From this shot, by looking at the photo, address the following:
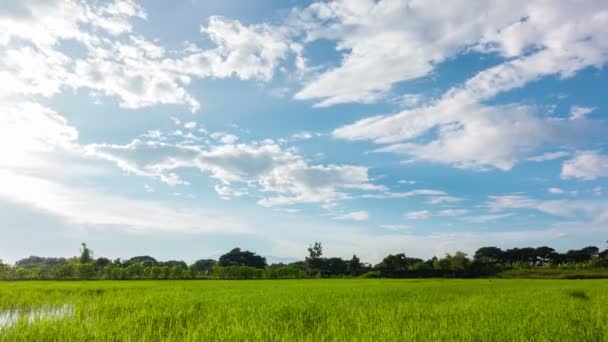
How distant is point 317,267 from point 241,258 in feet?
59.7

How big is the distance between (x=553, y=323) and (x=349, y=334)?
337 cm

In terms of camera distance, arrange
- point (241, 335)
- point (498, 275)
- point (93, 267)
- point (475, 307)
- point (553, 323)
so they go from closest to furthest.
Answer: point (241, 335) < point (553, 323) < point (475, 307) < point (93, 267) < point (498, 275)

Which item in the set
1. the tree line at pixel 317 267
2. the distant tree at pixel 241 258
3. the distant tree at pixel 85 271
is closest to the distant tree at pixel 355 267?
the tree line at pixel 317 267

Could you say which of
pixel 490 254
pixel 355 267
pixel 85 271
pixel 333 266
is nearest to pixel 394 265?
pixel 355 267

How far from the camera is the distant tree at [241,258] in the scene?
80188 millimetres

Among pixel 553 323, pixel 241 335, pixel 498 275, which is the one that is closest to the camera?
pixel 241 335

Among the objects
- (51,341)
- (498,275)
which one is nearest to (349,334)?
(51,341)

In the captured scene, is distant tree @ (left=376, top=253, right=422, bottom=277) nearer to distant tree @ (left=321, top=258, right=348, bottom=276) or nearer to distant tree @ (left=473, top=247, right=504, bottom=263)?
distant tree @ (left=321, top=258, right=348, bottom=276)

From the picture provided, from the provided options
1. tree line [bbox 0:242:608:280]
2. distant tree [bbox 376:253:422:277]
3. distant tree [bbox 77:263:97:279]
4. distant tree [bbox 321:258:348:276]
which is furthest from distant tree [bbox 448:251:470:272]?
distant tree [bbox 77:263:97:279]

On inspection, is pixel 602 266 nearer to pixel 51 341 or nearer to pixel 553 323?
pixel 553 323

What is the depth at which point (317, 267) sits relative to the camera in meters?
71.1

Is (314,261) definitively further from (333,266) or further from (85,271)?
(85,271)

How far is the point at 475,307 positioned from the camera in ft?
28.2

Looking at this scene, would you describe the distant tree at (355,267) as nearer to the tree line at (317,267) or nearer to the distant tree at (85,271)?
the tree line at (317,267)
